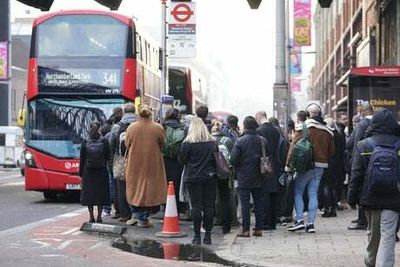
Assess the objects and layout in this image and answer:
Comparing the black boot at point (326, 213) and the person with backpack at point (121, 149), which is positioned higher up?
the person with backpack at point (121, 149)

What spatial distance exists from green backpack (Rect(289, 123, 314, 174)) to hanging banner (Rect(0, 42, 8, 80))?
3193cm

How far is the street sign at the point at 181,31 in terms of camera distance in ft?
65.5

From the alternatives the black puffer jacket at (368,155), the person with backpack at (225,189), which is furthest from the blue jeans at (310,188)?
the black puffer jacket at (368,155)

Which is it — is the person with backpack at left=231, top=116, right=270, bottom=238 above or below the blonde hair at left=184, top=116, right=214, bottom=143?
below

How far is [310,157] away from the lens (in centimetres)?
1165

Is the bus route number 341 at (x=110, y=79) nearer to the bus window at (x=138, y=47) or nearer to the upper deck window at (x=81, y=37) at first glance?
the upper deck window at (x=81, y=37)

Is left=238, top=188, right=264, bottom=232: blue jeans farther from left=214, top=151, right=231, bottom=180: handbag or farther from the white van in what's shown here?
the white van

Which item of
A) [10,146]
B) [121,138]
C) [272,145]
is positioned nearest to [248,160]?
[272,145]

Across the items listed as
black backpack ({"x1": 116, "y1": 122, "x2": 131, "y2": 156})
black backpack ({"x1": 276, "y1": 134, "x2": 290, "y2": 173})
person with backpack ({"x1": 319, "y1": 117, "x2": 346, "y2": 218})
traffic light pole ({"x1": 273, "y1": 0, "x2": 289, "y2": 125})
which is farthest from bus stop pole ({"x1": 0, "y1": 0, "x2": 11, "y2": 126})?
black backpack ({"x1": 276, "y1": 134, "x2": 290, "y2": 173})

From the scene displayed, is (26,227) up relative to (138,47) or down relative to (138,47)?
down

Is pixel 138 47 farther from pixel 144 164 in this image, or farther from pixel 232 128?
pixel 144 164

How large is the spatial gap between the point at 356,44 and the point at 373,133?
1385 inches

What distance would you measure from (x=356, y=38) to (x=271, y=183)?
31.0 m

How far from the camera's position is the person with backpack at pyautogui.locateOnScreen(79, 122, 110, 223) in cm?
1262
